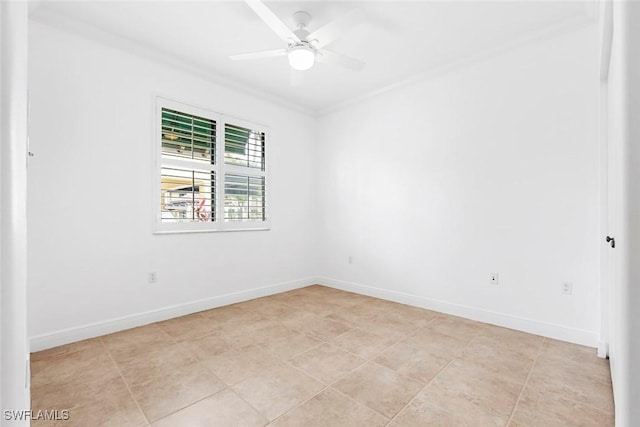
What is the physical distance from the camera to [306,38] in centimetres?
233

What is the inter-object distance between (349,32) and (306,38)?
0.55 meters

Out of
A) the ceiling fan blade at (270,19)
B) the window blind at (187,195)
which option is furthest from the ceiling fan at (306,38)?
the window blind at (187,195)

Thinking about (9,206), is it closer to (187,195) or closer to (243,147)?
(187,195)

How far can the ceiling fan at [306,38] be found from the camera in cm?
205

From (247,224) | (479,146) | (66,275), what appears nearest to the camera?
(66,275)

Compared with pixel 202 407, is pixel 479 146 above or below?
above

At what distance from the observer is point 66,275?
2484mm

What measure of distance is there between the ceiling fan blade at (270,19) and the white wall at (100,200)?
1.55 metres

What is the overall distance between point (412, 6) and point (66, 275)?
11.6 feet

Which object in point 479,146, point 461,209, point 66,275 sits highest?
point 479,146

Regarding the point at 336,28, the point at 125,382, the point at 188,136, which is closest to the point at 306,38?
the point at 336,28

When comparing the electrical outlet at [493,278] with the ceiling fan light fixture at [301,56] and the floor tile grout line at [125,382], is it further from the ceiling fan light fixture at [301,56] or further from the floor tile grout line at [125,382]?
the floor tile grout line at [125,382]

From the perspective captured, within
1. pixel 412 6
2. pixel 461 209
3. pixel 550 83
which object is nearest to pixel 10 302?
pixel 412 6

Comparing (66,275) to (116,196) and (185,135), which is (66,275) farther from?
(185,135)
